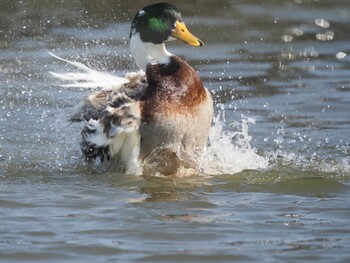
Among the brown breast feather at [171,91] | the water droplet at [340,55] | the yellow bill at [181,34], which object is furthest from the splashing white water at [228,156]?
the water droplet at [340,55]

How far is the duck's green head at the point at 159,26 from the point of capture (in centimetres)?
817

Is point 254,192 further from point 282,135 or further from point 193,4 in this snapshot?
point 193,4

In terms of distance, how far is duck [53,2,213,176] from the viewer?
26.0 ft

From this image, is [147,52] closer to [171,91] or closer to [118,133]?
[171,91]

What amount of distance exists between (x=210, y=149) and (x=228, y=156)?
0.14m

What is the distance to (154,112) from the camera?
7.88 metres

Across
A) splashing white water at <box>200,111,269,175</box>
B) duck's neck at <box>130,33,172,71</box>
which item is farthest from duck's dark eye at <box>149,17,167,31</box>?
splashing white water at <box>200,111,269,175</box>

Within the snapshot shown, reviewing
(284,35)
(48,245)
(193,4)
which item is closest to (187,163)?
(48,245)

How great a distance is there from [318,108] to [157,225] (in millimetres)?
3824

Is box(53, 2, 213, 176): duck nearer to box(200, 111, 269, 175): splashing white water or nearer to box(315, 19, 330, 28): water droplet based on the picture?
box(200, 111, 269, 175): splashing white water

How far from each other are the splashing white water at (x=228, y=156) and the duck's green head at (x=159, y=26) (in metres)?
0.85

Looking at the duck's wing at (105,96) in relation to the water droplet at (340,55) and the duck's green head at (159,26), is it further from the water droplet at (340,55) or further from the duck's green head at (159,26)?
the water droplet at (340,55)

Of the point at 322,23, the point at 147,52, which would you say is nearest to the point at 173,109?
the point at 147,52

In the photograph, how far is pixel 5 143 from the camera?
9.34 metres
